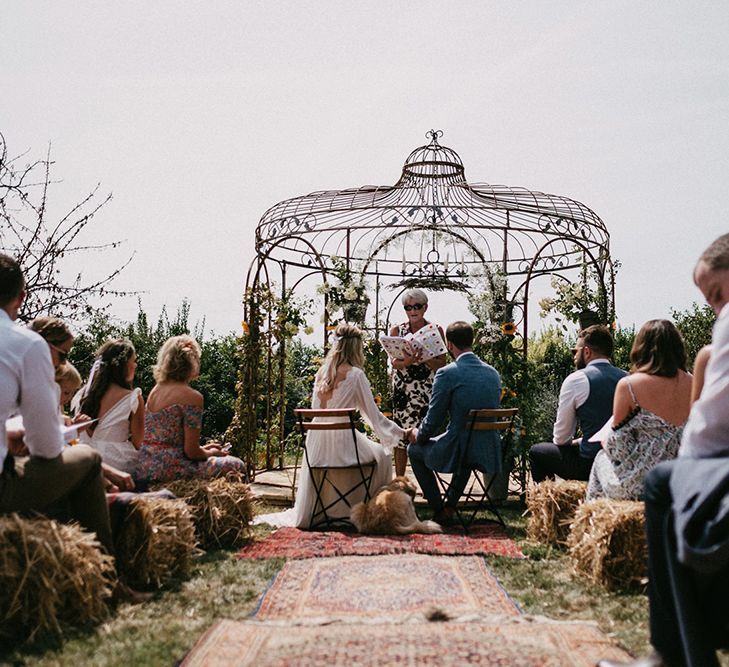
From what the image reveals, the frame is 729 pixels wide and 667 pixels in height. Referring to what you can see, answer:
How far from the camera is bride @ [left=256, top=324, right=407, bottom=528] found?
674 centimetres

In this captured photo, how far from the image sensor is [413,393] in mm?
8047

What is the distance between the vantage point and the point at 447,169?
9891mm

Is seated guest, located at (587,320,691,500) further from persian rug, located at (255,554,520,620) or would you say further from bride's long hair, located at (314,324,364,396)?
bride's long hair, located at (314,324,364,396)

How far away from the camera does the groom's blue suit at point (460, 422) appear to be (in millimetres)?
6656

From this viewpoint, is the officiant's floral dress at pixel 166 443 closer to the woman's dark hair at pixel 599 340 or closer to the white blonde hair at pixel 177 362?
the white blonde hair at pixel 177 362

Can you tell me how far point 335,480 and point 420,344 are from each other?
175cm

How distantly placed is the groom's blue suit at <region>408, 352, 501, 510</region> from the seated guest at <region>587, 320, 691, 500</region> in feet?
6.00

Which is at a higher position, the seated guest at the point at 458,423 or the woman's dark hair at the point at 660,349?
the woman's dark hair at the point at 660,349

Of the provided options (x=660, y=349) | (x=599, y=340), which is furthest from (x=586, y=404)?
(x=660, y=349)

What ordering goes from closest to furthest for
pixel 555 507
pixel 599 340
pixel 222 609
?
pixel 222 609
pixel 555 507
pixel 599 340

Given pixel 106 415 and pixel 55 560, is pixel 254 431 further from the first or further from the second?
pixel 55 560

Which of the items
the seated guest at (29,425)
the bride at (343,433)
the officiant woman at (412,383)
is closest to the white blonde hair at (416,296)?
the officiant woman at (412,383)

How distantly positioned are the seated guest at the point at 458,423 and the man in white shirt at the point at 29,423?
10.8ft

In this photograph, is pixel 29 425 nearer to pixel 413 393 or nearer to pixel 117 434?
pixel 117 434
